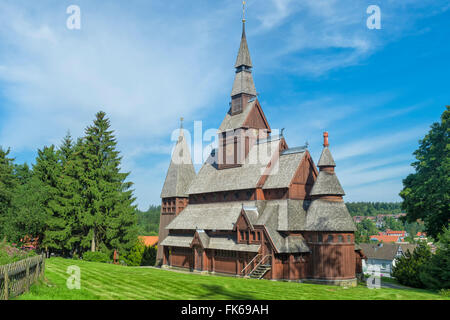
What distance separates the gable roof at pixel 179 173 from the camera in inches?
2040

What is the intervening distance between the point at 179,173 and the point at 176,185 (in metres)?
1.96

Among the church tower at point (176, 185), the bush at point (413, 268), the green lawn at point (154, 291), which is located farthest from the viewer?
the church tower at point (176, 185)

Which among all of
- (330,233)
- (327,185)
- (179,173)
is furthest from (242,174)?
(330,233)

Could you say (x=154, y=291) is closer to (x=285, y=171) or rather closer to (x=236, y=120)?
(x=285, y=171)

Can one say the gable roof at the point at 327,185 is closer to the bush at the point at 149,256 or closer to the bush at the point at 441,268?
the bush at the point at 441,268

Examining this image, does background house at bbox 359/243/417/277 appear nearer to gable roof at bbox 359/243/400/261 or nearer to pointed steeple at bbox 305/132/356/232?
gable roof at bbox 359/243/400/261

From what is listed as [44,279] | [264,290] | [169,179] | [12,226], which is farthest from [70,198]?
[264,290]

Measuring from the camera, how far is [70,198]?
46.6m

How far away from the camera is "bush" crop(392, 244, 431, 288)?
36094mm

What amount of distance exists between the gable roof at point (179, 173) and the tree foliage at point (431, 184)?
2789 cm

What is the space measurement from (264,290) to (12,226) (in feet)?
121

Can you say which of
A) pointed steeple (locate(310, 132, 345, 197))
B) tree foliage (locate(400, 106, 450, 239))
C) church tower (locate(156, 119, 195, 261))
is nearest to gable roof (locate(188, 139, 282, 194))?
church tower (locate(156, 119, 195, 261))

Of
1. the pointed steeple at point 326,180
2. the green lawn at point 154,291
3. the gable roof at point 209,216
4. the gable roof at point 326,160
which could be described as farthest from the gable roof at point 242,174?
the green lawn at point 154,291

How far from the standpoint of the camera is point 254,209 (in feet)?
126
